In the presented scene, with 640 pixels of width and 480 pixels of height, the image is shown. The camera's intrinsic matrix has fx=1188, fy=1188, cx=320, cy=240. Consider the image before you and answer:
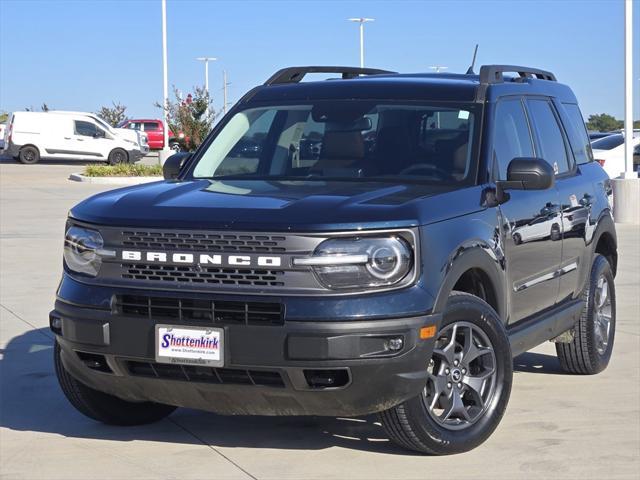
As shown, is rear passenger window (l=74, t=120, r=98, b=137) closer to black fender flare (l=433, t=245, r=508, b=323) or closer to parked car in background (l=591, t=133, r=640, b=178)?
parked car in background (l=591, t=133, r=640, b=178)

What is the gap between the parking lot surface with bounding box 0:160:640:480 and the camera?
5461 mm

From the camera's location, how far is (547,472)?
5441 mm

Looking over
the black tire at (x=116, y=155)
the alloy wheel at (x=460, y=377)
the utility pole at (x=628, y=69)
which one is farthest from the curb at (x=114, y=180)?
the alloy wheel at (x=460, y=377)

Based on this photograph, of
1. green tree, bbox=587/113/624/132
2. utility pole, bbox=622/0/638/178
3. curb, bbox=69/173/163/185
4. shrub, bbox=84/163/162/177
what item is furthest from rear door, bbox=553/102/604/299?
green tree, bbox=587/113/624/132

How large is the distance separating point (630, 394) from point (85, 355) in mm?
3365

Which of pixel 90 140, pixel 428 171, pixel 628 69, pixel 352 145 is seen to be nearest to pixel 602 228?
pixel 428 171

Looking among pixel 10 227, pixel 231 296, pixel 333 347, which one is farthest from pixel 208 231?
pixel 10 227

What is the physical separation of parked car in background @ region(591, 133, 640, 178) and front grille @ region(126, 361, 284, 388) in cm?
1874

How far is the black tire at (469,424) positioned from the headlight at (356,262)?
43cm

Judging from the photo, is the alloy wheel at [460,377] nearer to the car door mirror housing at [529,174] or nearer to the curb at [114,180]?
the car door mirror housing at [529,174]

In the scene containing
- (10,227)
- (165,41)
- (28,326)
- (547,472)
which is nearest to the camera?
(547,472)

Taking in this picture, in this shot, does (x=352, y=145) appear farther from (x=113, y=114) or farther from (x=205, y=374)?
(x=113, y=114)

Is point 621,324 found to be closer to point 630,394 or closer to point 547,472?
point 630,394

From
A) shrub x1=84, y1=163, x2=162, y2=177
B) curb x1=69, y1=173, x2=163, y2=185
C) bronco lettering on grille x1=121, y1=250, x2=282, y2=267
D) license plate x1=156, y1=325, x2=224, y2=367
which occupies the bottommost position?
curb x1=69, y1=173, x2=163, y2=185
